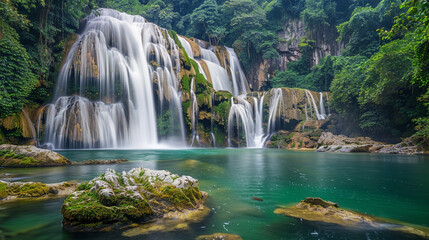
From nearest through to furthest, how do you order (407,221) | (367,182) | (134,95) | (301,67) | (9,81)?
(407,221) < (367,182) < (9,81) < (134,95) < (301,67)

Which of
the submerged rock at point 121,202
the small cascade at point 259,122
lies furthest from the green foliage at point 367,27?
the submerged rock at point 121,202

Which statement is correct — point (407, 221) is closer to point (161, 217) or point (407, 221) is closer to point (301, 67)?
point (161, 217)

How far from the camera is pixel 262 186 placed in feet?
19.8

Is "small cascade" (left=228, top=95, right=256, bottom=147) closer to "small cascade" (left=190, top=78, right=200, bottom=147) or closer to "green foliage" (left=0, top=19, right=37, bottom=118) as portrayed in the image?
"small cascade" (left=190, top=78, right=200, bottom=147)

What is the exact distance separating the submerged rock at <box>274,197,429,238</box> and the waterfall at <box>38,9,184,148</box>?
17296 millimetres

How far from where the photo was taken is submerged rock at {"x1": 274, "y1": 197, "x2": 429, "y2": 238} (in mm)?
3248

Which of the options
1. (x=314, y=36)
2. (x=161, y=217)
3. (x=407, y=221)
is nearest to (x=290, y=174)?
(x=407, y=221)

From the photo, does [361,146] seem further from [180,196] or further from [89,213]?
[89,213]

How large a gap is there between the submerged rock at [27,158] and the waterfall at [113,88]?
26.1 feet

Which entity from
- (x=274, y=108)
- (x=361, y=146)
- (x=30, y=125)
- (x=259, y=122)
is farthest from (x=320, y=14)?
(x=30, y=125)

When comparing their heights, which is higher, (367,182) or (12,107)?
(12,107)

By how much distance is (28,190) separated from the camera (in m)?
4.85

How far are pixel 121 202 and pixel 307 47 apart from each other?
3798cm

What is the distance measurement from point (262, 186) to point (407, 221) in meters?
3.07
